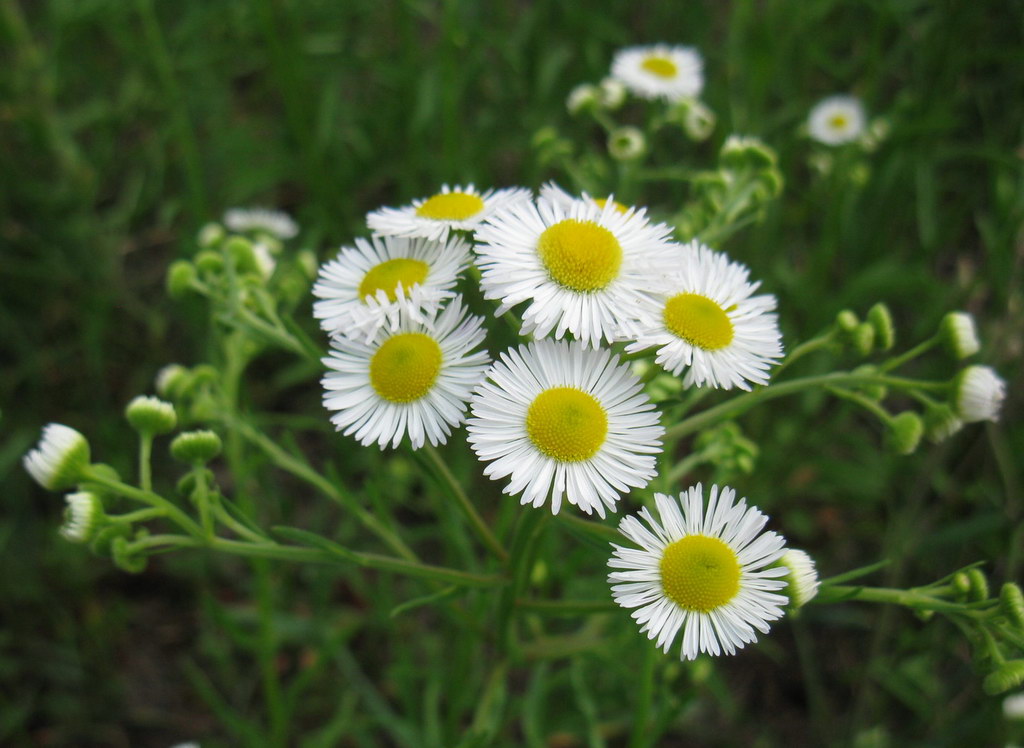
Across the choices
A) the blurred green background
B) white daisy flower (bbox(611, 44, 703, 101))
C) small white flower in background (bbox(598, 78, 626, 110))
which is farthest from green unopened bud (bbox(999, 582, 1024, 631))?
white daisy flower (bbox(611, 44, 703, 101))

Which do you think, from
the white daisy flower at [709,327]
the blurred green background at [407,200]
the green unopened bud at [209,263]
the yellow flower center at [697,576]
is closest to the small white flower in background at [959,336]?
the white daisy flower at [709,327]

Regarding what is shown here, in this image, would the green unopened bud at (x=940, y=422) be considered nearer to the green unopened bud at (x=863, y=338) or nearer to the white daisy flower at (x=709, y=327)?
the green unopened bud at (x=863, y=338)

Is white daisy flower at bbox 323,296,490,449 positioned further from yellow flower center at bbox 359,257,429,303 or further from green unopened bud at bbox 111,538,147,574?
green unopened bud at bbox 111,538,147,574

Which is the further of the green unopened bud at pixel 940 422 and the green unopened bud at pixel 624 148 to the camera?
the green unopened bud at pixel 624 148

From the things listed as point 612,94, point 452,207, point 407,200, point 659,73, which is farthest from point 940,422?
point 407,200

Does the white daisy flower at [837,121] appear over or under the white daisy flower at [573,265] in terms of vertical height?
over
